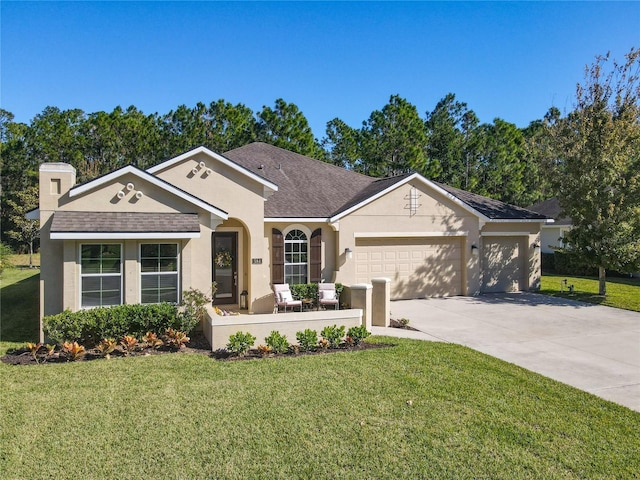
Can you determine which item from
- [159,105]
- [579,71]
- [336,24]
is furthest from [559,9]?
[159,105]

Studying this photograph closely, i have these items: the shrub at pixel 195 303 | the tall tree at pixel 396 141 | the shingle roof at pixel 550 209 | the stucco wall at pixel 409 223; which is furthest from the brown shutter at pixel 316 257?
the shingle roof at pixel 550 209

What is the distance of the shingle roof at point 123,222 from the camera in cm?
1054

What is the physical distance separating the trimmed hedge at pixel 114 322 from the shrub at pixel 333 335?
345 centimetres

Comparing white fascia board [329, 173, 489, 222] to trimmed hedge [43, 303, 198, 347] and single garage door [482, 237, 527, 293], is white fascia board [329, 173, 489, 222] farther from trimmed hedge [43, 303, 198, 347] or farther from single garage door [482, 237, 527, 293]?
trimmed hedge [43, 303, 198, 347]

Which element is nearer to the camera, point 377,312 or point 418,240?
point 377,312

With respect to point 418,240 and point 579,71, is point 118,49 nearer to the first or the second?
point 418,240

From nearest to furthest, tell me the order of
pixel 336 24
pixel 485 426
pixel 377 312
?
pixel 485 426, pixel 377 312, pixel 336 24

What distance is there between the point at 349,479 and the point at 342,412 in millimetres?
1646

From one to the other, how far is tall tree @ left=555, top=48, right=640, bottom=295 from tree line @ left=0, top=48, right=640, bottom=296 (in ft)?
0.17

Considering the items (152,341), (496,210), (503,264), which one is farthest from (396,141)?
(152,341)

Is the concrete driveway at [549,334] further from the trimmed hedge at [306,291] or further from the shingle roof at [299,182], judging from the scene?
the shingle roof at [299,182]

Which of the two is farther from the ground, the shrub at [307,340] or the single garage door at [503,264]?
the single garage door at [503,264]

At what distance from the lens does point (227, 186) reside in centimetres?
1371

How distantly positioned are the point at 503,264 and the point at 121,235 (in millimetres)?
16202
